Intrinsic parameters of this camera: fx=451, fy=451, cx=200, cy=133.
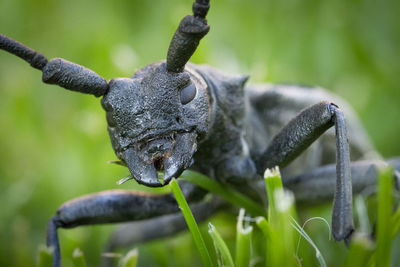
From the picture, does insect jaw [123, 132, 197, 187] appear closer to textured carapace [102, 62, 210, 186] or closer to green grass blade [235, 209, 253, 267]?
textured carapace [102, 62, 210, 186]

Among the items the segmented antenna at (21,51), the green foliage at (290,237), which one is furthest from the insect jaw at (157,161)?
the segmented antenna at (21,51)

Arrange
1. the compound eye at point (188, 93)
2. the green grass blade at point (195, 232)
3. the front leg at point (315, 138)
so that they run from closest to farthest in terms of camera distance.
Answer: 1. the front leg at point (315, 138)
2. the green grass blade at point (195, 232)
3. the compound eye at point (188, 93)

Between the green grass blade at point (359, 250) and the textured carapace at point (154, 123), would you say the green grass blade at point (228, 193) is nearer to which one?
the textured carapace at point (154, 123)

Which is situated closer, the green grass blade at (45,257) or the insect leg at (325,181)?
the green grass blade at (45,257)

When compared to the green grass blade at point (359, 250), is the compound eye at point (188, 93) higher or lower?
higher

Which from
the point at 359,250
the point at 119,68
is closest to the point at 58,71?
the point at 359,250

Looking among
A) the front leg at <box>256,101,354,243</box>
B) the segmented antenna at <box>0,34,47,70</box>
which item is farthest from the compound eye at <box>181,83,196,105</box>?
the segmented antenna at <box>0,34,47,70</box>
